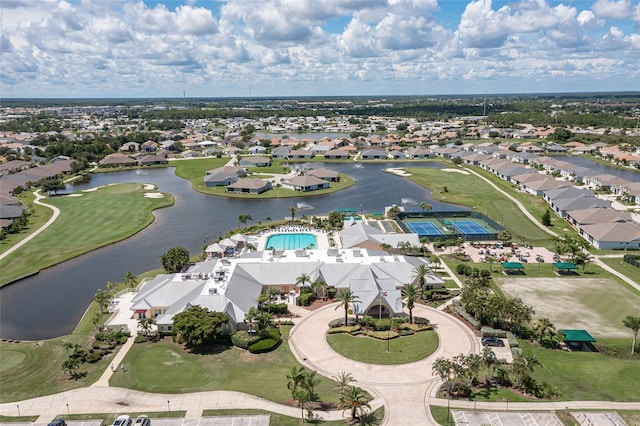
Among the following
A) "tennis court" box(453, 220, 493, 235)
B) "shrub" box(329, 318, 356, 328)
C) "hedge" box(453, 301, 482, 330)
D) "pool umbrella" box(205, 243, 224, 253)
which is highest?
"pool umbrella" box(205, 243, 224, 253)

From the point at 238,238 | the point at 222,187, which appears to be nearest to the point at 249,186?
the point at 222,187

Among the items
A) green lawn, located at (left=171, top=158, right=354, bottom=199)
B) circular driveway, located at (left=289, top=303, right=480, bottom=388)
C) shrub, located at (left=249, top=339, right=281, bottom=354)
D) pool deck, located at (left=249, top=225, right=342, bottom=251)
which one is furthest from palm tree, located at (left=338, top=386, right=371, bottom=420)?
green lawn, located at (left=171, top=158, right=354, bottom=199)

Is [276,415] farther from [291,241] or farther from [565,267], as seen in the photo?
[565,267]

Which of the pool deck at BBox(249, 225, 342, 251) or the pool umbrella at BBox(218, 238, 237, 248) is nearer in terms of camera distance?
the pool umbrella at BBox(218, 238, 237, 248)

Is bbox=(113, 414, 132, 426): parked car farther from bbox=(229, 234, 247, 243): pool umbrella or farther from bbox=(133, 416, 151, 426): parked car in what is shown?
bbox=(229, 234, 247, 243): pool umbrella

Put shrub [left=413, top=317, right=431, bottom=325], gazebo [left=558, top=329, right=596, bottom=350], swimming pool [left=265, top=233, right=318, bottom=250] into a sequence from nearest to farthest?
gazebo [left=558, top=329, right=596, bottom=350] < shrub [left=413, top=317, right=431, bottom=325] < swimming pool [left=265, top=233, right=318, bottom=250]

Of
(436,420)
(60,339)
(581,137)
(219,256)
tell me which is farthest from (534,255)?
(581,137)
